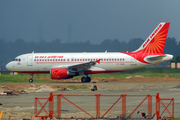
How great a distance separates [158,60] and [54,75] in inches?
570

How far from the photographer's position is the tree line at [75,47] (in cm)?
10288

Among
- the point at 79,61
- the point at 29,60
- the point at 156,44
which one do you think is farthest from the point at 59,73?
the point at 156,44

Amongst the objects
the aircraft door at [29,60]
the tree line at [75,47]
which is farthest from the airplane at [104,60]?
the tree line at [75,47]

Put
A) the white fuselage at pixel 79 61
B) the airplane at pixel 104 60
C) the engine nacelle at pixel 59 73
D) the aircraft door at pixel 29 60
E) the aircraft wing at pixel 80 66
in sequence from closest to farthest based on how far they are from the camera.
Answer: the engine nacelle at pixel 59 73
the aircraft wing at pixel 80 66
the airplane at pixel 104 60
the white fuselage at pixel 79 61
the aircraft door at pixel 29 60

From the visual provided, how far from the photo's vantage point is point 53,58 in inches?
1667

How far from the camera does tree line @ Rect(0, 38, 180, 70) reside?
102875 mm

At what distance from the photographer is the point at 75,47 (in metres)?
103

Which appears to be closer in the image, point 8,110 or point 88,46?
point 8,110

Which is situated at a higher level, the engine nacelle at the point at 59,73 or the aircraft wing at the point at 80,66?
the aircraft wing at the point at 80,66

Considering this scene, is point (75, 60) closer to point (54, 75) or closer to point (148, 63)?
point (54, 75)

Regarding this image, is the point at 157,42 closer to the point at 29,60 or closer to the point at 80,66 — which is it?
the point at 80,66

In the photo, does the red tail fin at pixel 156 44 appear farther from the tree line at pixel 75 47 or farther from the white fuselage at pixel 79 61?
the tree line at pixel 75 47

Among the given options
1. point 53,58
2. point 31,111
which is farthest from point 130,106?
point 53,58

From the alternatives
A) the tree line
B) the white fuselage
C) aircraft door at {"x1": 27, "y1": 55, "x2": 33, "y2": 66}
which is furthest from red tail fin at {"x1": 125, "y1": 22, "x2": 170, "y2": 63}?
the tree line
